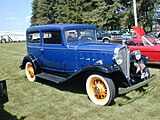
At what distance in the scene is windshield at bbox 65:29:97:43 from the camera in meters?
6.50

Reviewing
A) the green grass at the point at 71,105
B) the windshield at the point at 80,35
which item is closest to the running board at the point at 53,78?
the green grass at the point at 71,105

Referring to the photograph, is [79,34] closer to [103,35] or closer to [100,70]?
[100,70]

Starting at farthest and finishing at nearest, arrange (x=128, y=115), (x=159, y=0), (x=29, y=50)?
(x=159, y=0)
(x=29, y=50)
(x=128, y=115)

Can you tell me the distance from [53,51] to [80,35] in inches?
33.9

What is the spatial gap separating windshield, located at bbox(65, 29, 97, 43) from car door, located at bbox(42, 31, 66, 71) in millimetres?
248

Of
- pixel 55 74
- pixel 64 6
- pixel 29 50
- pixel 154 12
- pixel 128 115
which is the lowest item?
pixel 128 115

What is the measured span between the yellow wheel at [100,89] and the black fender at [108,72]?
128 millimetres

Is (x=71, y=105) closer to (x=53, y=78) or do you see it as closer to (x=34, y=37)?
(x=53, y=78)

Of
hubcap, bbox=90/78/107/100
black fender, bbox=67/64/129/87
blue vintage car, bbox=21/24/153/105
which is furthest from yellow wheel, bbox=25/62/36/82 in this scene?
hubcap, bbox=90/78/107/100

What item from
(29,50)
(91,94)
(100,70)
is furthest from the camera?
(29,50)

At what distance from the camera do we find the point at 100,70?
5.26 metres

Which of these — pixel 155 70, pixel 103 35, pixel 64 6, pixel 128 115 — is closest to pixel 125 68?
pixel 128 115

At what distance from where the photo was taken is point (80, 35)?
22.0 ft

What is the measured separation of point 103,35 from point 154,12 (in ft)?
39.6
